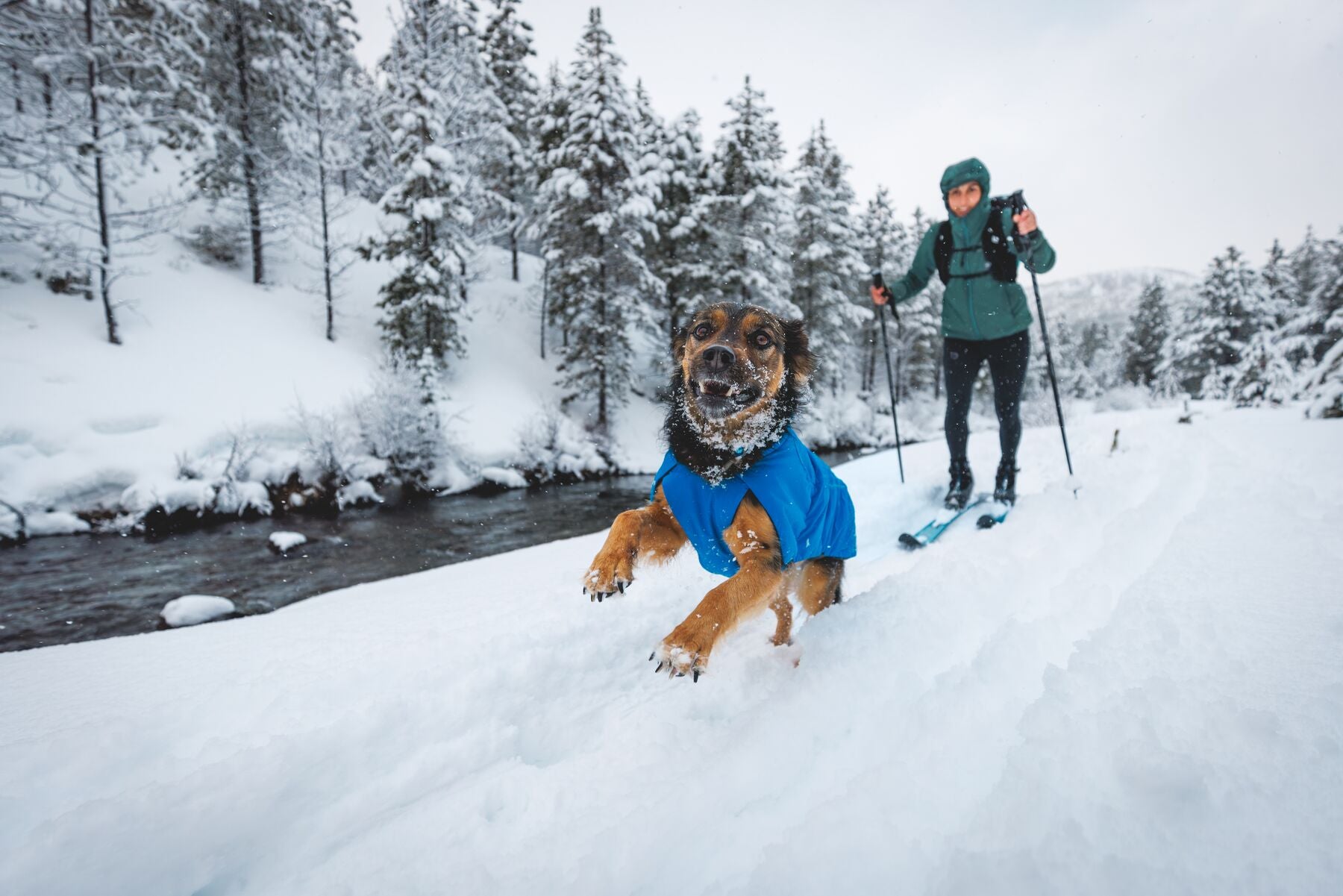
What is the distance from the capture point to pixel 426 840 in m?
1.09

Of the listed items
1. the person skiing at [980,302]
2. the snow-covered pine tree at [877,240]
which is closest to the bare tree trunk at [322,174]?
the person skiing at [980,302]

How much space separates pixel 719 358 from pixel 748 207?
16833 millimetres

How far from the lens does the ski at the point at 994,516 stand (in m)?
3.24

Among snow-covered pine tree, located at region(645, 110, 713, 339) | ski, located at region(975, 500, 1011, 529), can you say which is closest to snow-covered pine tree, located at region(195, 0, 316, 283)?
snow-covered pine tree, located at region(645, 110, 713, 339)

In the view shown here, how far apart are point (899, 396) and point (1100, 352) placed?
40946mm

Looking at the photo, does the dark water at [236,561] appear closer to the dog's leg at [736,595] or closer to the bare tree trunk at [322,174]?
the dog's leg at [736,595]

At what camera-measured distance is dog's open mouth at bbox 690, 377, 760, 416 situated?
6.52 ft

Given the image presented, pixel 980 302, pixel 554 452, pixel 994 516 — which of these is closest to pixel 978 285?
pixel 980 302

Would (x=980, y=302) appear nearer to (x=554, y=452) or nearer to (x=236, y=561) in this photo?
(x=236, y=561)

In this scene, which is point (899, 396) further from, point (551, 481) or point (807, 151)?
point (551, 481)

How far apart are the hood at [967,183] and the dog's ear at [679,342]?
2453 mm

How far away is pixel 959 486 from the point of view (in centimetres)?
398

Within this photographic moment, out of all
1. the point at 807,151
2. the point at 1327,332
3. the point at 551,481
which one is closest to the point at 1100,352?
the point at 1327,332

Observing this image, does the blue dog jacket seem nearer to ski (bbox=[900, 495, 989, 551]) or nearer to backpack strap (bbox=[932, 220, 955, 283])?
ski (bbox=[900, 495, 989, 551])
